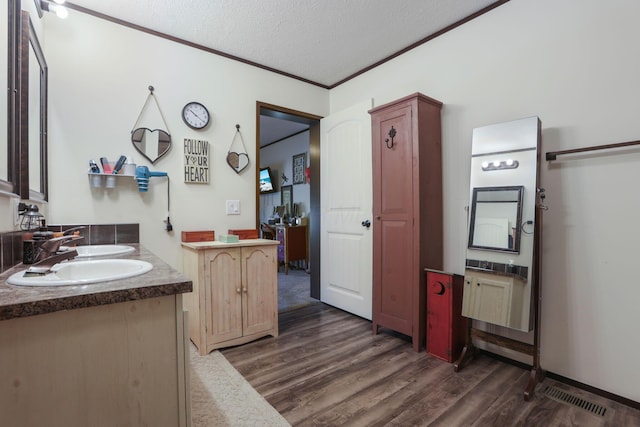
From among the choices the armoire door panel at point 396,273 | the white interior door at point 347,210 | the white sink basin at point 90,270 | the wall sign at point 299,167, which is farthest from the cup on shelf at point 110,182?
the wall sign at point 299,167

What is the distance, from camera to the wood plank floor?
60.5 inches

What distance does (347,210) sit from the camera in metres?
3.12

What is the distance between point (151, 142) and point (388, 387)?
244cm

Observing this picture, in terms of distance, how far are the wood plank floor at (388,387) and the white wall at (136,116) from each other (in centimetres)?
120

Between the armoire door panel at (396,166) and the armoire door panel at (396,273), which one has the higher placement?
the armoire door panel at (396,166)

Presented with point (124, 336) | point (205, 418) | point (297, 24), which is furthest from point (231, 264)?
point (297, 24)

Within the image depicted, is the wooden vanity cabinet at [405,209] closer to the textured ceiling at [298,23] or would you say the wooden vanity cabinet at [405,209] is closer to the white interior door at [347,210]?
the white interior door at [347,210]

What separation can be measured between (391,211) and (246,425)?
173cm

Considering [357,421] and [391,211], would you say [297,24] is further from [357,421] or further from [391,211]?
[357,421]

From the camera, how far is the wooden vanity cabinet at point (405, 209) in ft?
7.52

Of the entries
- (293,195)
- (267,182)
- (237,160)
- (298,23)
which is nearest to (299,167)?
(293,195)

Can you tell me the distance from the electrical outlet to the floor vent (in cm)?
257

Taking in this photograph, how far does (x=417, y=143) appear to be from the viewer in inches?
89.6

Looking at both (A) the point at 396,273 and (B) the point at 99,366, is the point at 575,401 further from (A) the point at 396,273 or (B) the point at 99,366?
(B) the point at 99,366
